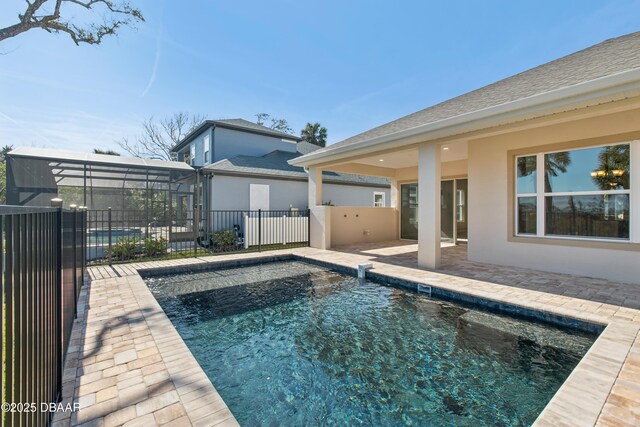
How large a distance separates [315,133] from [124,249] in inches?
1010

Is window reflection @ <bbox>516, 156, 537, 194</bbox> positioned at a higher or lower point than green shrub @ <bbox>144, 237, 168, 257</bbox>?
higher

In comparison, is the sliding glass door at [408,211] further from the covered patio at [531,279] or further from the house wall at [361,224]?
the covered patio at [531,279]

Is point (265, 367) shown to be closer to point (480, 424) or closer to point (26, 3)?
point (480, 424)

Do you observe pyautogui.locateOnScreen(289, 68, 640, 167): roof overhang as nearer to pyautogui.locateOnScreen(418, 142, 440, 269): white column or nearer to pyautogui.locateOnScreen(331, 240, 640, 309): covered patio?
pyautogui.locateOnScreen(418, 142, 440, 269): white column

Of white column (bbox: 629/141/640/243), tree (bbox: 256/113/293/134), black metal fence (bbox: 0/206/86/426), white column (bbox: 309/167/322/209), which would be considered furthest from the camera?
tree (bbox: 256/113/293/134)

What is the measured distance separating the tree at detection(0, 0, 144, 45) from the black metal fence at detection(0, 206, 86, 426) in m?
13.8

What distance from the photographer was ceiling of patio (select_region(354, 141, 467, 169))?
7.79 meters

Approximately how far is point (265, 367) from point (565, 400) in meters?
2.58

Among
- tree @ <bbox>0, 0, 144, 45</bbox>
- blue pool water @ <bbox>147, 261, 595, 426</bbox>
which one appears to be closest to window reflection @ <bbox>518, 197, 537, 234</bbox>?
blue pool water @ <bbox>147, 261, 595, 426</bbox>

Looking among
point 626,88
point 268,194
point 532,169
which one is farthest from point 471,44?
point 268,194

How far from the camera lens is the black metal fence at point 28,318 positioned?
1.18 metres

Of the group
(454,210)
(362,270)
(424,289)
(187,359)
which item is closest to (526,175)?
(424,289)

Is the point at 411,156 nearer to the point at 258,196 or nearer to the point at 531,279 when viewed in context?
the point at 531,279

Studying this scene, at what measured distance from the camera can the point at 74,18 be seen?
11703 millimetres
